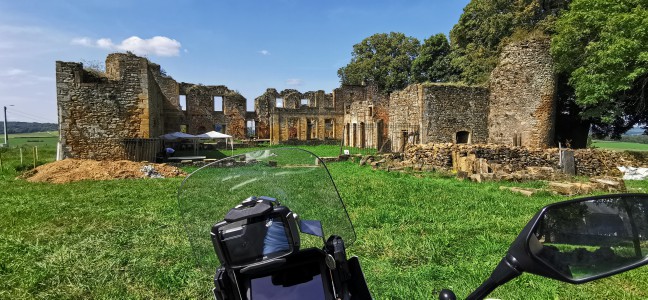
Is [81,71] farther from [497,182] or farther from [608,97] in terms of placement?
[608,97]

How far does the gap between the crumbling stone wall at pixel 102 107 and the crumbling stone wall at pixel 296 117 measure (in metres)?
21.6

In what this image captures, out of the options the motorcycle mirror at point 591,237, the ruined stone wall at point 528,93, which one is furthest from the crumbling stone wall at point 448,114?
the motorcycle mirror at point 591,237

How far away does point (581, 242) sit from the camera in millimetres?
1284

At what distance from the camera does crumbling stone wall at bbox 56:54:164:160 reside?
623 inches

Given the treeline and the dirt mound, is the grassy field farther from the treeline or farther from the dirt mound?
the treeline

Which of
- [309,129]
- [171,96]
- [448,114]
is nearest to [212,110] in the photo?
[171,96]

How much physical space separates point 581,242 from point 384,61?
1785 inches

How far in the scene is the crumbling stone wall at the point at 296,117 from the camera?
38.5m

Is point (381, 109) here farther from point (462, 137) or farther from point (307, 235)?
point (307, 235)

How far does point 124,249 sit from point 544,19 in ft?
89.6

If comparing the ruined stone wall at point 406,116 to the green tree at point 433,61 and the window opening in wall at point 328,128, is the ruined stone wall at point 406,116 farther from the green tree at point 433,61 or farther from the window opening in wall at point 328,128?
the window opening in wall at point 328,128

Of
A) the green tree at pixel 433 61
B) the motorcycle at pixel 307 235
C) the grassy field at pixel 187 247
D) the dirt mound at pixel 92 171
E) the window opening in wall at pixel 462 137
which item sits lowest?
the grassy field at pixel 187 247

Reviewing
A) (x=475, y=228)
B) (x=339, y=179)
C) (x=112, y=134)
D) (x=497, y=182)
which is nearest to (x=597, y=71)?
(x=497, y=182)

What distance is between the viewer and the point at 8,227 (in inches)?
241
